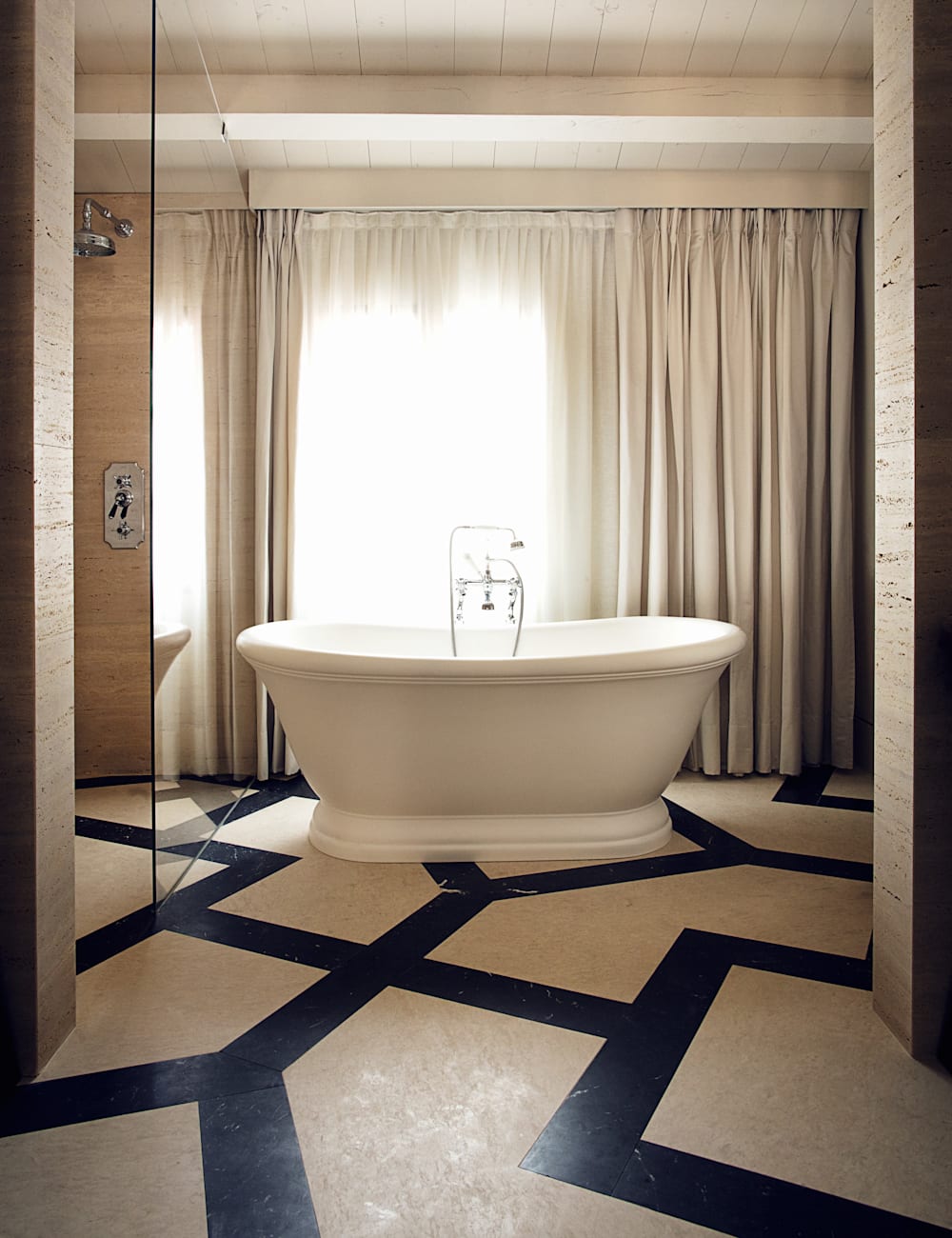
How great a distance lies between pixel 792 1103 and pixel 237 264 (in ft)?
11.2

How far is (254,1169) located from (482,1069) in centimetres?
45

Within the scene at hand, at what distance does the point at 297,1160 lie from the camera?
1.36 meters

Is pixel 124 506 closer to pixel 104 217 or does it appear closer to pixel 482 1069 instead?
pixel 104 217

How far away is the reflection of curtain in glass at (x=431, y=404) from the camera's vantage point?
3613 mm

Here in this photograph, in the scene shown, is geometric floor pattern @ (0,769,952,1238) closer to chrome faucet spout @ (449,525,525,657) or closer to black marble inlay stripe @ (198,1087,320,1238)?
black marble inlay stripe @ (198,1087,320,1238)

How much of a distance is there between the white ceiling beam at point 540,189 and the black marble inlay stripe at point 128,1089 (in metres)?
3.21

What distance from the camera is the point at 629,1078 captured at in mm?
1584

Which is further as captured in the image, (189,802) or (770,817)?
(770,817)

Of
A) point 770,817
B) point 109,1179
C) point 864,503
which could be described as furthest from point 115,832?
point 864,503

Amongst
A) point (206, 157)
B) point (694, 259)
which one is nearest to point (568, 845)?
point (694, 259)

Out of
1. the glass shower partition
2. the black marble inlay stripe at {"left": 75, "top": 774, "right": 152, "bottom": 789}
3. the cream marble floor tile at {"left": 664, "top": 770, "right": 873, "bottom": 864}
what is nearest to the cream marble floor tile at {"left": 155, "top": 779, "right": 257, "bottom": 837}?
the glass shower partition

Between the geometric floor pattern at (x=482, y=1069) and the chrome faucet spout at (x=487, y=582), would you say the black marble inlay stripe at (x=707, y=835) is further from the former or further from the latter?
the chrome faucet spout at (x=487, y=582)

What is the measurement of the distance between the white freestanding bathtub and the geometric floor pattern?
21 centimetres

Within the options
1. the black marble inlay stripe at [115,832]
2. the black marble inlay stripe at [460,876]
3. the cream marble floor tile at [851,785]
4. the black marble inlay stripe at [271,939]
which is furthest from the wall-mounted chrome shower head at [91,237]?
the cream marble floor tile at [851,785]
